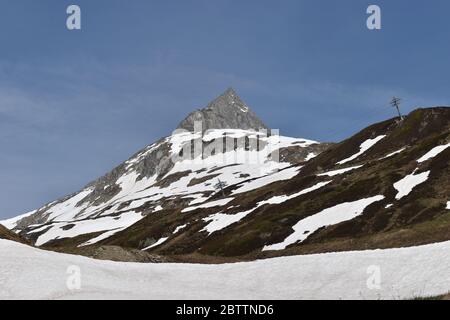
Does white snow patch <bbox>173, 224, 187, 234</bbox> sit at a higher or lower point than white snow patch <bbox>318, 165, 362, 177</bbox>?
lower

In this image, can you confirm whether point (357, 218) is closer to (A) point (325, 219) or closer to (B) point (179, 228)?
(A) point (325, 219)

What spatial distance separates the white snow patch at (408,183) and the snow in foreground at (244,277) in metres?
41.2

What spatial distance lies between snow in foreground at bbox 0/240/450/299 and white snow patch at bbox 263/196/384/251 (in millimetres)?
35009

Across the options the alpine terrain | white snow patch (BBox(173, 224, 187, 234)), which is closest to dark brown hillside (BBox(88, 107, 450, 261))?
the alpine terrain

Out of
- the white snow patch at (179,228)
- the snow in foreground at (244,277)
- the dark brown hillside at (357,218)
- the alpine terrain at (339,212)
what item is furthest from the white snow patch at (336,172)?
the snow in foreground at (244,277)

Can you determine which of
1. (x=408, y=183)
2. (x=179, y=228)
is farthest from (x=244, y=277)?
(x=179, y=228)

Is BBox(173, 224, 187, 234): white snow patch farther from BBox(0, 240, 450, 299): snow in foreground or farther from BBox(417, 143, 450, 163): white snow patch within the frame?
BBox(0, 240, 450, 299): snow in foreground

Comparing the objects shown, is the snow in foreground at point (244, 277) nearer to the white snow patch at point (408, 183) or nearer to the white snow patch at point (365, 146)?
the white snow patch at point (408, 183)

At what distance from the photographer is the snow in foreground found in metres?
28.8

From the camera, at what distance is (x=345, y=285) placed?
3144 centimetres

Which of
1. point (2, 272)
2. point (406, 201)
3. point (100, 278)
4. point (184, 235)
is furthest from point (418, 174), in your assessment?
point (2, 272)

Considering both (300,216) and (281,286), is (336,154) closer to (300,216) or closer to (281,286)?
(300,216)

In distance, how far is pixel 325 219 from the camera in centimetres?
7675

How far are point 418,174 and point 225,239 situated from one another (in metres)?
33.3
